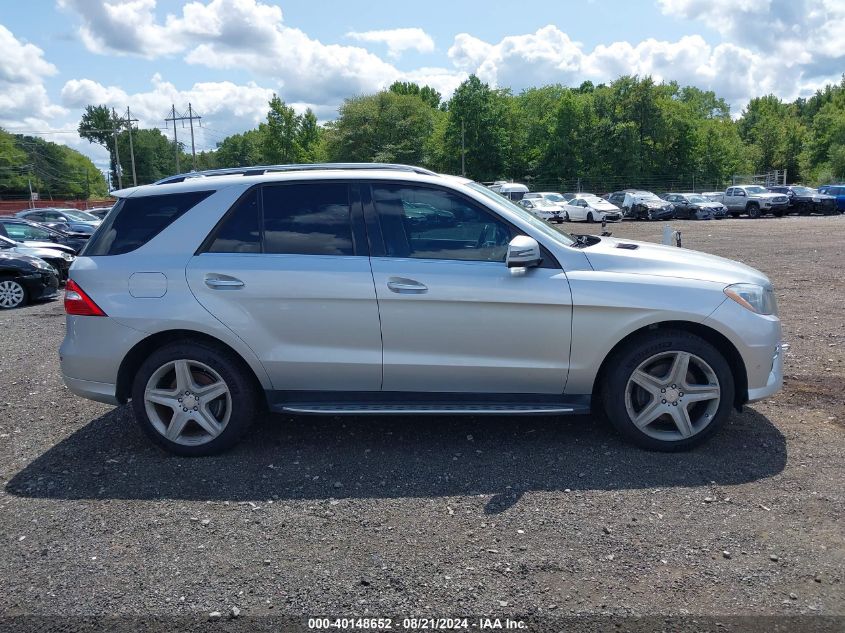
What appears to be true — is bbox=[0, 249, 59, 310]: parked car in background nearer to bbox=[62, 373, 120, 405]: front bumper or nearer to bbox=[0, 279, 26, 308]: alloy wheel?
bbox=[0, 279, 26, 308]: alloy wheel

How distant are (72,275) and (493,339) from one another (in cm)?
281

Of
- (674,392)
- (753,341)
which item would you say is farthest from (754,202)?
(674,392)

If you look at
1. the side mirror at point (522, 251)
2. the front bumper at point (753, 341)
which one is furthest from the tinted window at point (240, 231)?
the front bumper at point (753, 341)

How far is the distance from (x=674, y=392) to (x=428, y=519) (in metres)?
1.85

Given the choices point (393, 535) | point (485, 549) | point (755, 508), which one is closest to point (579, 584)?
point (485, 549)

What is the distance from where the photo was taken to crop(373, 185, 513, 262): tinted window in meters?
4.48

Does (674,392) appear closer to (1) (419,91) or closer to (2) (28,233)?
(2) (28,233)

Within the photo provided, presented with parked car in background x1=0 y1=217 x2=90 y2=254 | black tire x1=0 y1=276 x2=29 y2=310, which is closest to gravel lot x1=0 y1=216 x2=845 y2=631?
black tire x1=0 y1=276 x2=29 y2=310

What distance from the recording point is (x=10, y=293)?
1214 cm

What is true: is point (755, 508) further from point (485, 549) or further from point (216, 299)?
point (216, 299)

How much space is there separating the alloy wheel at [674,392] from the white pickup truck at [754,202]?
126 ft

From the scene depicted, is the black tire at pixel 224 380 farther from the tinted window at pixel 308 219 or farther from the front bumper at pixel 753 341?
the front bumper at pixel 753 341

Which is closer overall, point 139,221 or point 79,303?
point 79,303

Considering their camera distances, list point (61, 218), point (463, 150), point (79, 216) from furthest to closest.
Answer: point (463, 150) → point (79, 216) → point (61, 218)
